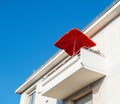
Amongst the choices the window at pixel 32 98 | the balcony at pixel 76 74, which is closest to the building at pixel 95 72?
the balcony at pixel 76 74

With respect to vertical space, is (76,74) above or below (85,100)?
above

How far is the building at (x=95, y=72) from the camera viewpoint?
12969mm

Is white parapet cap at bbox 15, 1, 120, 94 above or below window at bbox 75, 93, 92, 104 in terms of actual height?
above

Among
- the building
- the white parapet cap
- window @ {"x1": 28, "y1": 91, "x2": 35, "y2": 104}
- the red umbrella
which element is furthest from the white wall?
window @ {"x1": 28, "y1": 91, "x2": 35, "y2": 104}

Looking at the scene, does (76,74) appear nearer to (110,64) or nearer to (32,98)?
(110,64)

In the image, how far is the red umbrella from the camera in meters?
14.7

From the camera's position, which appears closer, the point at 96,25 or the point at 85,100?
the point at 85,100

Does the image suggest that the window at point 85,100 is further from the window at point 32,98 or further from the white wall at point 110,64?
the window at point 32,98

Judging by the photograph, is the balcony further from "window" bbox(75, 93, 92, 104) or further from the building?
"window" bbox(75, 93, 92, 104)

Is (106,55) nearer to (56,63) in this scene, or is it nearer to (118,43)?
(118,43)

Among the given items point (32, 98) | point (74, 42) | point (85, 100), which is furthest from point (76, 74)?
point (32, 98)

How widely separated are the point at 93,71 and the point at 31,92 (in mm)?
9132

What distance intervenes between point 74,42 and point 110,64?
2.68m

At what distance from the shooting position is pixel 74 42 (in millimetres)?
15320
